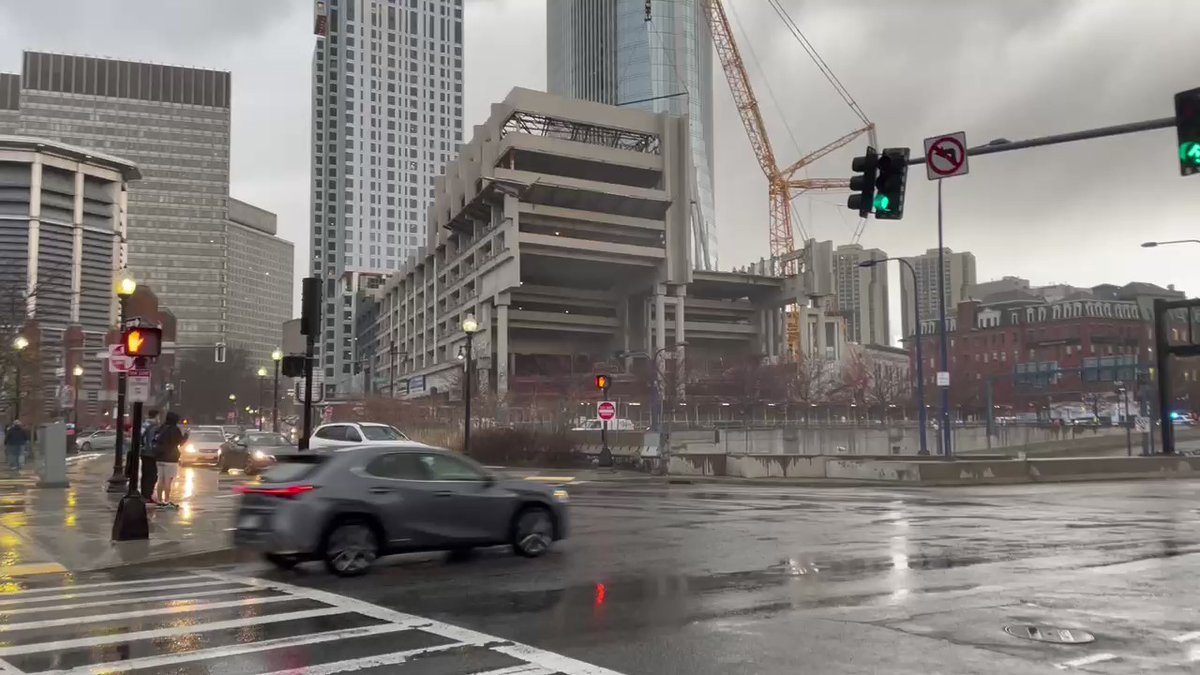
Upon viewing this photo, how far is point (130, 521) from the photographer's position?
46.8ft

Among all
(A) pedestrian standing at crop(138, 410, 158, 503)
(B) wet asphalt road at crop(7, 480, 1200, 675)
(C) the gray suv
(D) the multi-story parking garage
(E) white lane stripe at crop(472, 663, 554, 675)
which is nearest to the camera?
(E) white lane stripe at crop(472, 663, 554, 675)

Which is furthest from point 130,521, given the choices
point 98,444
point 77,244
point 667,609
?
point 77,244

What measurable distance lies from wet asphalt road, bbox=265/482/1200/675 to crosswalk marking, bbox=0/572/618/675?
404mm

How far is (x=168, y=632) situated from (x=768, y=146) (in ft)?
450

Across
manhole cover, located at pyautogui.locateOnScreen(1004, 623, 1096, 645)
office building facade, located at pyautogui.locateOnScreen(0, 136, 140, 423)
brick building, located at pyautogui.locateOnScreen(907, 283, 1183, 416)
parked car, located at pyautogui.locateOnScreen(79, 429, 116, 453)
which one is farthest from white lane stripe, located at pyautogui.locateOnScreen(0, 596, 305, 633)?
brick building, located at pyautogui.locateOnScreen(907, 283, 1183, 416)

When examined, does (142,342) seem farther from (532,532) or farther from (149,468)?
(532,532)

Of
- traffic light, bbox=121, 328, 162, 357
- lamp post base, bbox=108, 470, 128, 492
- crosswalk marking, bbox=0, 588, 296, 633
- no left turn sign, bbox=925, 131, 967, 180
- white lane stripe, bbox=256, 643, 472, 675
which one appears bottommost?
crosswalk marking, bbox=0, 588, 296, 633

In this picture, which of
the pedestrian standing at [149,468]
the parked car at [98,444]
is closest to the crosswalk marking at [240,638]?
the pedestrian standing at [149,468]

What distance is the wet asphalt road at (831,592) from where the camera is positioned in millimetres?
7188

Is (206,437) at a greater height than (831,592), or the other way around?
(206,437)

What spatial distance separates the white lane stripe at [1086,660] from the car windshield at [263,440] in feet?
103

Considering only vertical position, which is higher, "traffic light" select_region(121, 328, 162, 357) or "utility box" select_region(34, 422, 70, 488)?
"traffic light" select_region(121, 328, 162, 357)

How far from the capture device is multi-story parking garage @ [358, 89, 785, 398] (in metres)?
110

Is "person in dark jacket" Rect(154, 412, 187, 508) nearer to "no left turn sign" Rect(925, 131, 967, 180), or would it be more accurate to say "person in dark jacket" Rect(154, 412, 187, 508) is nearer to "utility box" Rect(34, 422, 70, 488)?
"utility box" Rect(34, 422, 70, 488)
